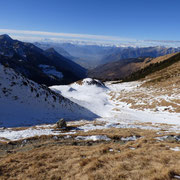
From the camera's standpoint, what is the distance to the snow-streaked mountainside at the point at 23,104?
20.7 m

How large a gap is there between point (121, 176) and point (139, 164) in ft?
6.23

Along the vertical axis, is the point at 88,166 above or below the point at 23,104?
above

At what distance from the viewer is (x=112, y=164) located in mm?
7574

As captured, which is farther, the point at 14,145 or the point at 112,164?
the point at 14,145

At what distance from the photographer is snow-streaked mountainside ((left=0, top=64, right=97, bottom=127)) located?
2069cm

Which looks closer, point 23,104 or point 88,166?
point 88,166

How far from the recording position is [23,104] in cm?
2441

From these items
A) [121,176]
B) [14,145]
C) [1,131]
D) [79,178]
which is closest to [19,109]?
[1,131]

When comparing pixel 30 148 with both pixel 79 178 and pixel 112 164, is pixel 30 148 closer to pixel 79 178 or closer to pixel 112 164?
pixel 79 178

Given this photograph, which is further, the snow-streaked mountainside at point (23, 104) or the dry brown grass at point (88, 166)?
the snow-streaked mountainside at point (23, 104)

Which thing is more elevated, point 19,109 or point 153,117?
point 19,109

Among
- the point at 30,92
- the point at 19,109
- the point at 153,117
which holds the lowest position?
the point at 153,117

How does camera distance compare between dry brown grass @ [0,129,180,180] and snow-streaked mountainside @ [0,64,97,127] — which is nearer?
dry brown grass @ [0,129,180,180]

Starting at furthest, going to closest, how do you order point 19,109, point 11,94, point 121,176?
point 11,94 → point 19,109 → point 121,176
